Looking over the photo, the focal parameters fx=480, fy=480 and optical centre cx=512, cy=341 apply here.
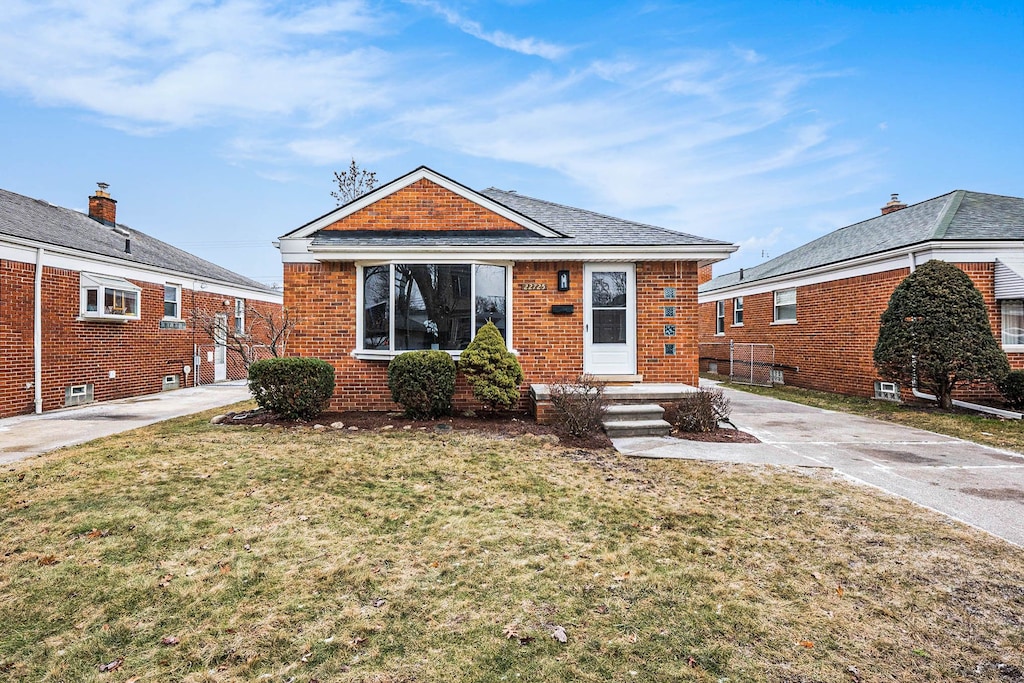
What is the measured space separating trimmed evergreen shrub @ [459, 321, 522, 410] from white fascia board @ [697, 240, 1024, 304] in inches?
394

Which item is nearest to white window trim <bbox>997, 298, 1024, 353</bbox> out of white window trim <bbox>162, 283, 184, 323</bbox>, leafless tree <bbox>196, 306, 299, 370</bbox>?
leafless tree <bbox>196, 306, 299, 370</bbox>

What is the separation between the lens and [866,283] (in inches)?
508

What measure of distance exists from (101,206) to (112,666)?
19408mm

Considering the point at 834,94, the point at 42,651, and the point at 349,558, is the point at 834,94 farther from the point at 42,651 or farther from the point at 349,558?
the point at 42,651

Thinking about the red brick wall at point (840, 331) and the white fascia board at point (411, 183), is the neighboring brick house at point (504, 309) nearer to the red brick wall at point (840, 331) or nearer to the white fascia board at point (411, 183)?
the white fascia board at point (411, 183)

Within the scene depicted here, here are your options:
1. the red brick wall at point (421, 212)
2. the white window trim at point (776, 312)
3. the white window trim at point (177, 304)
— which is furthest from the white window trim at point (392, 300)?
the white window trim at point (776, 312)

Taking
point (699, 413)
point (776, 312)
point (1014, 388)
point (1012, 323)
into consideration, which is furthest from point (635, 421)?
point (776, 312)

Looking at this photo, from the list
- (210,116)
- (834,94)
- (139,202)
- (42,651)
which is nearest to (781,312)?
(834,94)

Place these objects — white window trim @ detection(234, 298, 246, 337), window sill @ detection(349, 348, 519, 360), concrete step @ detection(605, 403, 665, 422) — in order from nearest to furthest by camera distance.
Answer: concrete step @ detection(605, 403, 665, 422) → window sill @ detection(349, 348, 519, 360) → white window trim @ detection(234, 298, 246, 337)

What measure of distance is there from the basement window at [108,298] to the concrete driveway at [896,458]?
519 inches

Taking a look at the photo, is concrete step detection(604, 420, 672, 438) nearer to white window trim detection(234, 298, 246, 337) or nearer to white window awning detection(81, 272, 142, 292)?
white window awning detection(81, 272, 142, 292)

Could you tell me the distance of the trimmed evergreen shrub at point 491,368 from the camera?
862 centimetres

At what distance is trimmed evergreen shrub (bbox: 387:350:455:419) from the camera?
8.51m

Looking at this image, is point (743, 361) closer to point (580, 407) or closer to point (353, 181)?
point (580, 407)
